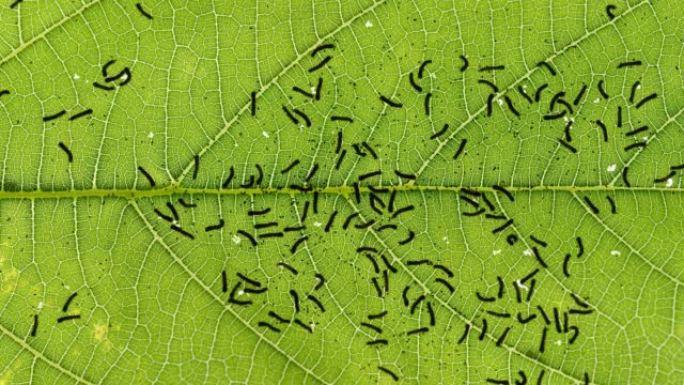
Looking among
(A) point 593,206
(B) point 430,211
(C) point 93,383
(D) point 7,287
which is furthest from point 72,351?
(A) point 593,206

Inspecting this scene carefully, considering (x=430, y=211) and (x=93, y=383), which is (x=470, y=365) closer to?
(x=430, y=211)

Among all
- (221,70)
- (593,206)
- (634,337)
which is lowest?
(634,337)

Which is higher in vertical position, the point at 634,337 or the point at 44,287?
the point at 634,337

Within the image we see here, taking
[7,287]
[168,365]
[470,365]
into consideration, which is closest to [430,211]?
[470,365]

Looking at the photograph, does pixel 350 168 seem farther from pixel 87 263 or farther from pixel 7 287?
pixel 7 287

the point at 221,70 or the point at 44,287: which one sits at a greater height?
the point at 221,70

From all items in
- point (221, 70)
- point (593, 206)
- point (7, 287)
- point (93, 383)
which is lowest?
point (93, 383)
